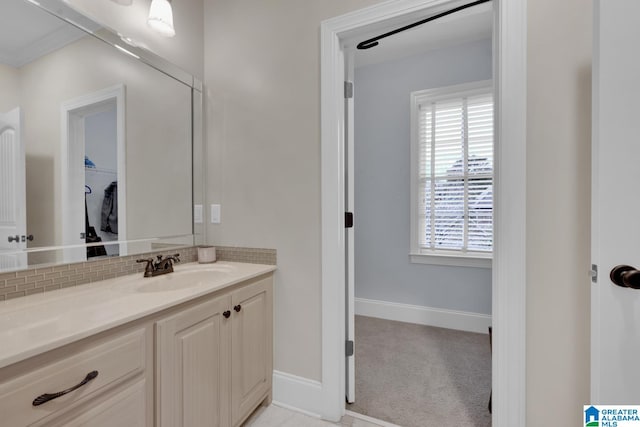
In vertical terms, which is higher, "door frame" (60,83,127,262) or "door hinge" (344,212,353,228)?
"door frame" (60,83,127,262)

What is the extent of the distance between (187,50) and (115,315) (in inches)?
69.4

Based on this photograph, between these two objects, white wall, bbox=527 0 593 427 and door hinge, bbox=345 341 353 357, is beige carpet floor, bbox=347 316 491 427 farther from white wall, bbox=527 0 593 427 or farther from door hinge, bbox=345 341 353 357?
white wall, bbox=527 0 593 427

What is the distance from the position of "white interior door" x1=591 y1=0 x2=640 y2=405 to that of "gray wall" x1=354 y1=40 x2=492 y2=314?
71.5 inches

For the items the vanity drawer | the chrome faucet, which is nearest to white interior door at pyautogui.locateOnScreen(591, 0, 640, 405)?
the vanity drawer

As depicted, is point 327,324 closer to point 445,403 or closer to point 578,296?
point 445,403

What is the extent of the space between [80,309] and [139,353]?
0.26 meters

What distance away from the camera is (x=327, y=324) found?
5.28ft

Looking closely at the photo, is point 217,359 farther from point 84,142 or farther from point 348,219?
point 84,142

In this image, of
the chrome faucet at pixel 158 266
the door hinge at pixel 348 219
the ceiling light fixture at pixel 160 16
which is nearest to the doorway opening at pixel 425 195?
the door hinge at pixel 348 219

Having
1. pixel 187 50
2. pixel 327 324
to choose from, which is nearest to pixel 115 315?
pixel 327 324

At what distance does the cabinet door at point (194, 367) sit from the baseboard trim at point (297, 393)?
0.44 metres

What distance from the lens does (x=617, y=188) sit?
3.18ft

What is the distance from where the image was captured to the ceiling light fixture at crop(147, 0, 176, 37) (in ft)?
5.10

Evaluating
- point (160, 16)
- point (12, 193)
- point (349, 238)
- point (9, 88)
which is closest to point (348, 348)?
point (349, 238)
